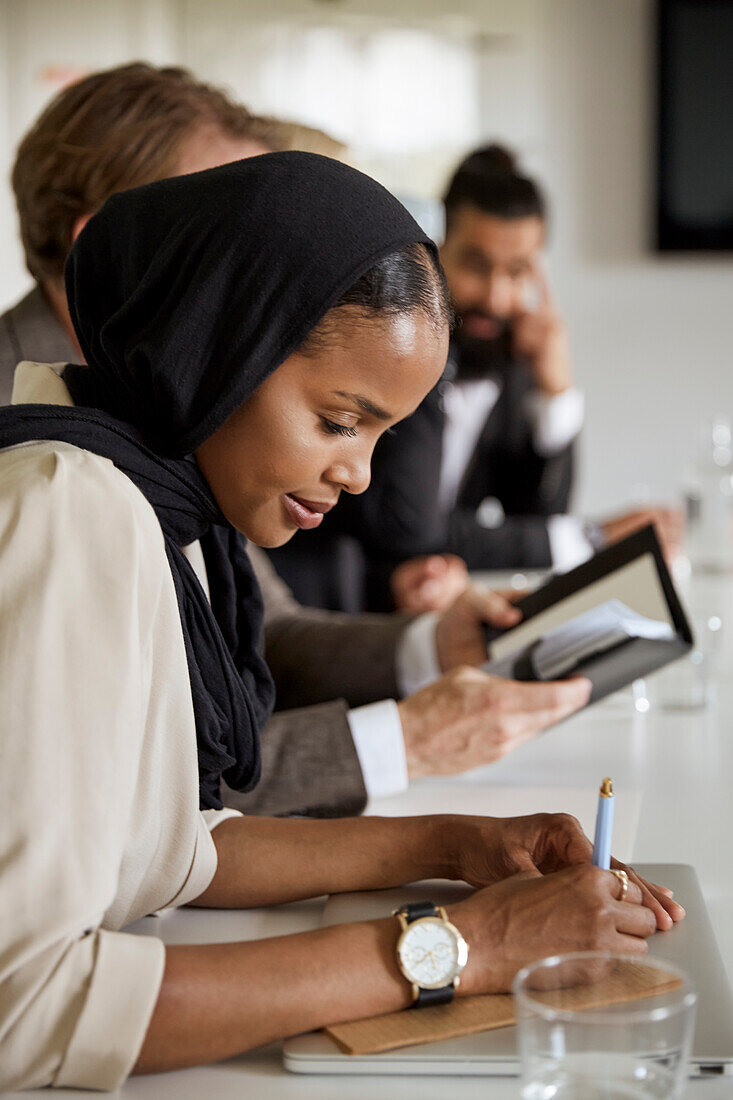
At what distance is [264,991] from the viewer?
27.1 inches

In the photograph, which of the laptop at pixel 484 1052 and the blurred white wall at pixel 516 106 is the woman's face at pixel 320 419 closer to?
the laptop at pixel 484 1052

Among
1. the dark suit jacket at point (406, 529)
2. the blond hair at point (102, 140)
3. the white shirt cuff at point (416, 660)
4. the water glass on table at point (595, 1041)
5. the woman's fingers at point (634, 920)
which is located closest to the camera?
the water glass on table at point (595, 1041)

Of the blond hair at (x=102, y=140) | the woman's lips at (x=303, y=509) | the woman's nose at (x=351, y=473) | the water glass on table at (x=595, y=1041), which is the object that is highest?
the blond hair at (x=102, y=140)

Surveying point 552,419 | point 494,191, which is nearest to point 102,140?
point 494,191

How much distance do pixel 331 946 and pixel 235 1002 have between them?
0.22ft

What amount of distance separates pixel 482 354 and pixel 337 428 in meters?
2.24

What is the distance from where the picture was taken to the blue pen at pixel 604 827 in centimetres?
78

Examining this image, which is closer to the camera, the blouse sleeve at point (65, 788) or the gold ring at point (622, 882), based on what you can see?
the blouse sleeve at point (65, 788)

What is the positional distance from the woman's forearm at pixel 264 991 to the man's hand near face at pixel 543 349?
8.19 ft

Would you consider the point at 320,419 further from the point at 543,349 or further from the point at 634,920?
the point at 543,349

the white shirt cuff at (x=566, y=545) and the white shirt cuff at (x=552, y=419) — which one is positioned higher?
the white shirt cuff at (x=552, y=419)

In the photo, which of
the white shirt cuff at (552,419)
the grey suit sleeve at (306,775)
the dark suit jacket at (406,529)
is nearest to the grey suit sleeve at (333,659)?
the grey suit sleeve at (306,775)

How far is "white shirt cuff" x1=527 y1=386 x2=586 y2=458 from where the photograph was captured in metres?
3.09

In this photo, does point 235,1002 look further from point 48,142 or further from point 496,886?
point 48,142
